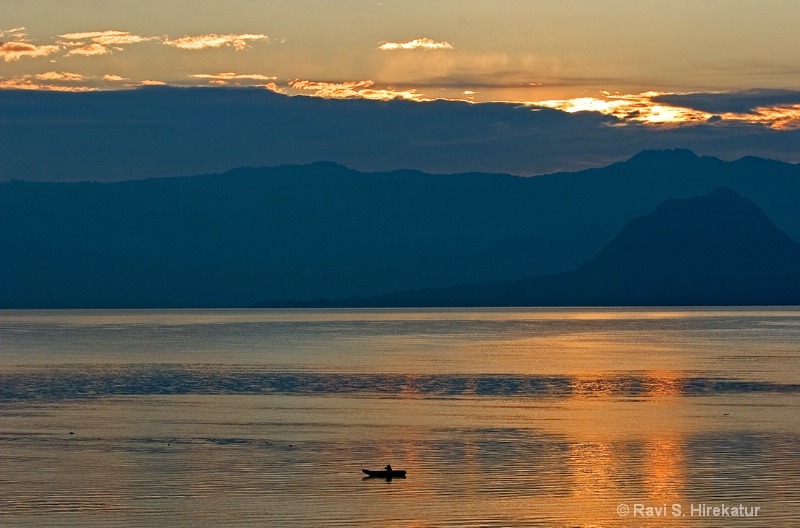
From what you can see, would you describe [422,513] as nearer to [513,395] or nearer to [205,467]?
[205,467]

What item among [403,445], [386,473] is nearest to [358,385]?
[403,445]

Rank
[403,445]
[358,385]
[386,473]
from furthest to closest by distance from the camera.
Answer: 1. [358,385]
2. [403,445]
3. [386,473]

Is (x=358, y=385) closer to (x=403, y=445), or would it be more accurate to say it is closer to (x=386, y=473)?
(x=403, y=445)

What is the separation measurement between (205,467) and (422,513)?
12.3 meters

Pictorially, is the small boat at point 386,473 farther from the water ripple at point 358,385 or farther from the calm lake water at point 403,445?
the water ripple at point 358,385

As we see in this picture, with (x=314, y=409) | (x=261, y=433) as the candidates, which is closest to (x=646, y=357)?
(x=314, y=409)

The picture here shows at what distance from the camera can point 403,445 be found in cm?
5628

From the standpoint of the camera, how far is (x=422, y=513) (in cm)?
4081

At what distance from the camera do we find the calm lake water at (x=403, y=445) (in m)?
41.2

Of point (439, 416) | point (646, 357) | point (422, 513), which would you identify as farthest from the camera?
point (646, 357)

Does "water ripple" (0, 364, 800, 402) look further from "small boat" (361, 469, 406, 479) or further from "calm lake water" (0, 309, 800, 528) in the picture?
"small boat" (361, 469, 406, 479)

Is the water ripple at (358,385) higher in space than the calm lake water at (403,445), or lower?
higher

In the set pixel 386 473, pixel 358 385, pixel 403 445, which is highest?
pixel 358 385

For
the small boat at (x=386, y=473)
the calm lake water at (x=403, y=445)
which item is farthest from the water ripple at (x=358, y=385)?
the small boat at (x=386, y=473)
